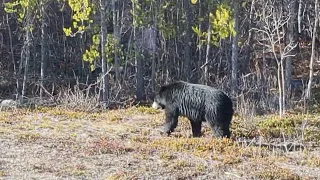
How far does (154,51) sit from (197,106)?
717cm

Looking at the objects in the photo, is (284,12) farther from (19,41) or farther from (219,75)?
(19,41)

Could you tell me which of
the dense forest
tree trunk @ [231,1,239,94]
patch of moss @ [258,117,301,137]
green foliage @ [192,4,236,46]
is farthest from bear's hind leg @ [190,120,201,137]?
tree trunk @ [231,1,239,94]

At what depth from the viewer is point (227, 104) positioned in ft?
36.9

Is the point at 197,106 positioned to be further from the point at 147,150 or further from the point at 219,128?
the point at 147,150

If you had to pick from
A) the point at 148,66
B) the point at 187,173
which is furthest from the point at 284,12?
the point at 187,173

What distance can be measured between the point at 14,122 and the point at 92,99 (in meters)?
3.17

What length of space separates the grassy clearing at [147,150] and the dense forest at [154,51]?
6.92 feet

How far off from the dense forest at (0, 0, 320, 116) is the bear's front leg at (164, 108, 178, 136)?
2.61 m

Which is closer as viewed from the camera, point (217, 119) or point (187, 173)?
point (187, 173)

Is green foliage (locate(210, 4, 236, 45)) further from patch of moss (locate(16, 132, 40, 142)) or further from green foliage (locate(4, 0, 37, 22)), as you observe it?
patch of moss (locate(16, 132, 40, 142))

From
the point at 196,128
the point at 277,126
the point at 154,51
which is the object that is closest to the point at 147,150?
the point at 196,128

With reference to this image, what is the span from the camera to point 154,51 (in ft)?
60.9

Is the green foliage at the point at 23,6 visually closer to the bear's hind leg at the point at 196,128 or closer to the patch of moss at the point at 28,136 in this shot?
the patch of moss at the point at 28,136

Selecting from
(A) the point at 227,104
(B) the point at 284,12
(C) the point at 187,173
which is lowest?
(C) the point at 187,173
